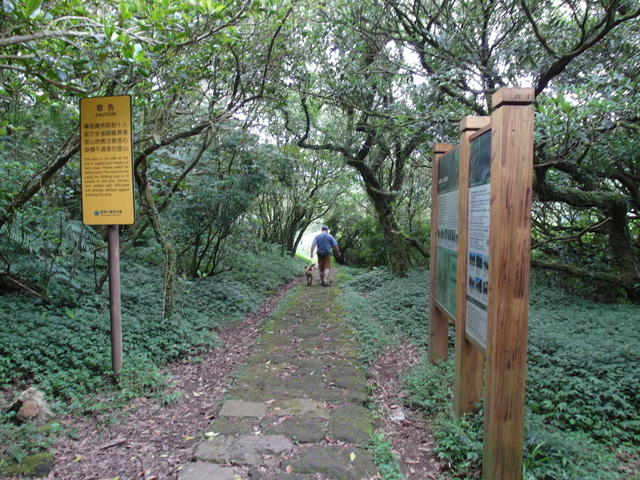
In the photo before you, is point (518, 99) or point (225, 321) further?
point (225, 321)

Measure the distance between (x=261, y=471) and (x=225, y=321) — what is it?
4.52m

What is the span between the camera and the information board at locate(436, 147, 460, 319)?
3.68m

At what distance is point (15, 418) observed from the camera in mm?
3268

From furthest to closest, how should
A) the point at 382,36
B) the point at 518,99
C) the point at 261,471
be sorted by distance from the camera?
the point at 382,36
the point at 261,471
the point at 518,99

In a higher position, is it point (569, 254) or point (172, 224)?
point (172, 224)

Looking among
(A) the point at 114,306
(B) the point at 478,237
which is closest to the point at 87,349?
(A) the point at 114,306

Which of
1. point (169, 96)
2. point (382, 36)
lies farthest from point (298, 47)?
point (169, 96)

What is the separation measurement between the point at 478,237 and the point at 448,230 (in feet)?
3.61

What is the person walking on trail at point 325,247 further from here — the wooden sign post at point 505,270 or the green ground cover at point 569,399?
the wooden sign post at point 505,270

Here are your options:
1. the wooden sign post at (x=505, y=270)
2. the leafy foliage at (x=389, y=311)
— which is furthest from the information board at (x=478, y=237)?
the leafy foliage at (x=389, y=311)

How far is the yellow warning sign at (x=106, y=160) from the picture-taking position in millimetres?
4031

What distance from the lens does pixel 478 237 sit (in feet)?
9.41

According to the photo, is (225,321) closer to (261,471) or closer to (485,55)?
(261,471)

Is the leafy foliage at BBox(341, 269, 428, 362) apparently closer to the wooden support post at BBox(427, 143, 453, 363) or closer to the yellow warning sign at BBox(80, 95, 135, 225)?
the wooden support post at BBox(427, 143, 453, 363)
